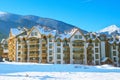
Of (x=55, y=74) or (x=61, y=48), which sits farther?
(x=61, y=48)

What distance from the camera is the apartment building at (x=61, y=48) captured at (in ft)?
273

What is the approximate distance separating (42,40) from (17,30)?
13512 millimetres

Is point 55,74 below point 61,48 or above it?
below

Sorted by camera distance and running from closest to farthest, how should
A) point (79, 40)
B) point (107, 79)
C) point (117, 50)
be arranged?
Result: 1. point (107, 79)
2. point (79, 40)
3. point (117, 50)

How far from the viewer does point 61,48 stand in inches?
3290

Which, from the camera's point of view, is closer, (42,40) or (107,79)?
(107,79)

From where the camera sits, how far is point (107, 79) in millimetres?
17312

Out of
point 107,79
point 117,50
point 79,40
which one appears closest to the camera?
point 107,79

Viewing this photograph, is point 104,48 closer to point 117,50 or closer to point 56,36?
point 117,50

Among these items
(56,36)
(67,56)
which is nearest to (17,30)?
(56,36)

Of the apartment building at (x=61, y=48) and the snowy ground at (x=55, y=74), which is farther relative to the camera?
the apartment building at (x=61, y=48)

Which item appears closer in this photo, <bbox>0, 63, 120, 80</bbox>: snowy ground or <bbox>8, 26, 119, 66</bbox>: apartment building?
<bbox>0, 63, 120, 80</bbox>: snowy ground

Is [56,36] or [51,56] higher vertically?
[56,36]

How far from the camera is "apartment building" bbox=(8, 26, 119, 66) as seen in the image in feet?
273
